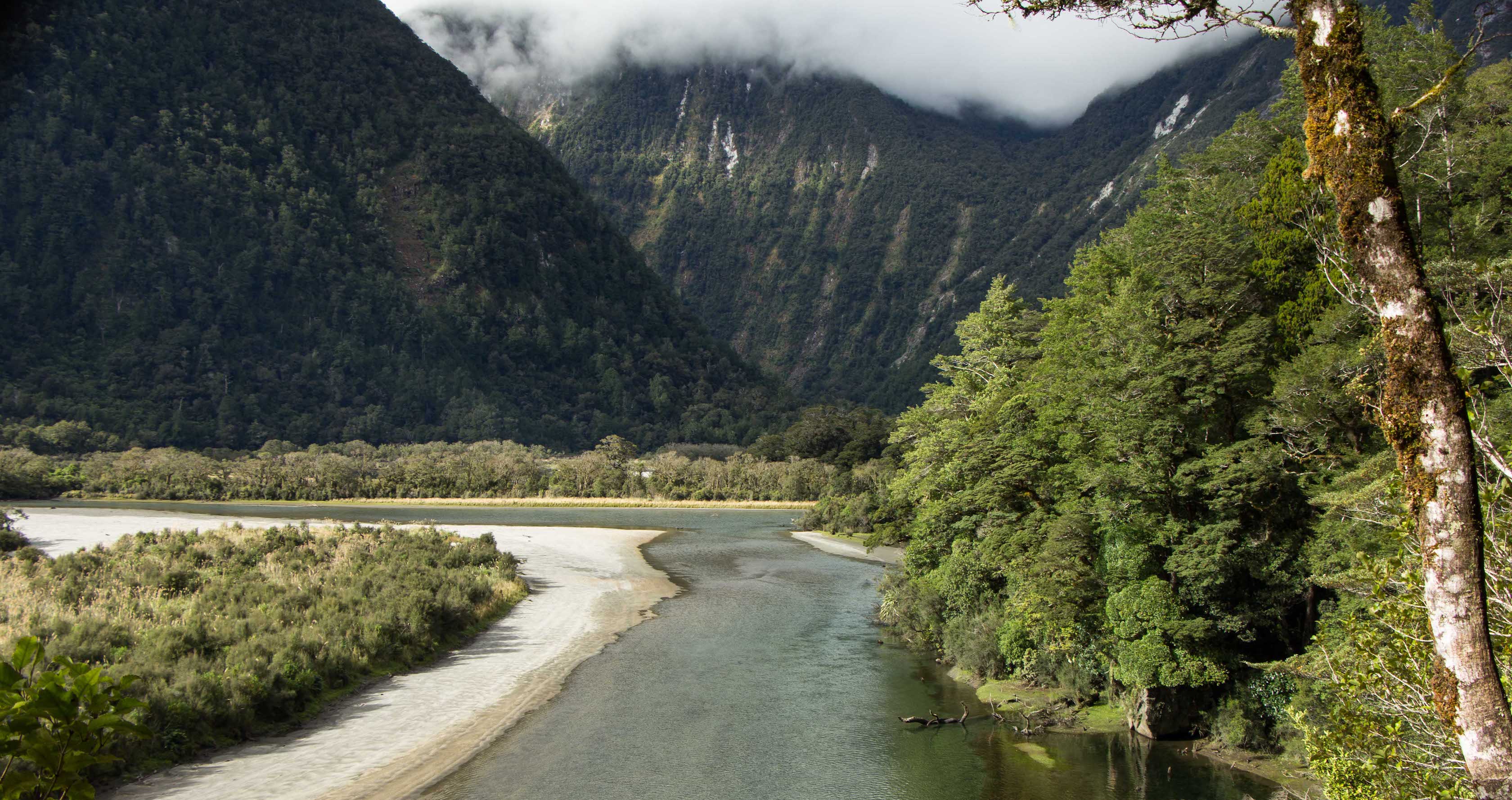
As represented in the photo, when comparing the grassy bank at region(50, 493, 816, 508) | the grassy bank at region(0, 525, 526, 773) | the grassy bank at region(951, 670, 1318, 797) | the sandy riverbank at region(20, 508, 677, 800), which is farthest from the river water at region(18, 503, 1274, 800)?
the grassy bank at region(50, 493, 816, 508)

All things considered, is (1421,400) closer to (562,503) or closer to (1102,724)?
(1102,724)

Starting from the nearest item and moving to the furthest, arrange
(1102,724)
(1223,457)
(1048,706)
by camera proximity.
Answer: (1223,457)
(1102,724)
(1048,706)

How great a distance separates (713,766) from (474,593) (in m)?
18.2

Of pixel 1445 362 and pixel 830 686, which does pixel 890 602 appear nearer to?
pixel 830 686

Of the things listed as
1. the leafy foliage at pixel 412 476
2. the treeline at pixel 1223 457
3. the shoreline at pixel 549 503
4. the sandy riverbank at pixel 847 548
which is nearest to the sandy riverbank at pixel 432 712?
the treeline at pixel 1223 457

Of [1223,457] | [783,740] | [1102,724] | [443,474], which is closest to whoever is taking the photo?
[1223,457]

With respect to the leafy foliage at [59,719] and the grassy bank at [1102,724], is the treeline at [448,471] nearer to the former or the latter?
the grassy bank at [1102,724]

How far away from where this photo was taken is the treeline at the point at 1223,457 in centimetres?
1883

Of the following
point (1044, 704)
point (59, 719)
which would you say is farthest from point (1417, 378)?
point (1044, 704)

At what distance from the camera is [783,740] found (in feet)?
→ 70.9

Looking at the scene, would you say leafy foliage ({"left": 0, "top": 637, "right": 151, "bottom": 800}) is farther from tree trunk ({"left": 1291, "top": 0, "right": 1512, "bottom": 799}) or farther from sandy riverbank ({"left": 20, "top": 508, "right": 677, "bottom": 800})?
sandy riverbank ({"left": 20, "top": 508, "right": 677, "bottom": 800})

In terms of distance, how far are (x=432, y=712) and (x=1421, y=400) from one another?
22917 mm

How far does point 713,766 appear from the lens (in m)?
19.6

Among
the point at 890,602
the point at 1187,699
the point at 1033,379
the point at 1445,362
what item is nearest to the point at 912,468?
the point at 890,602
